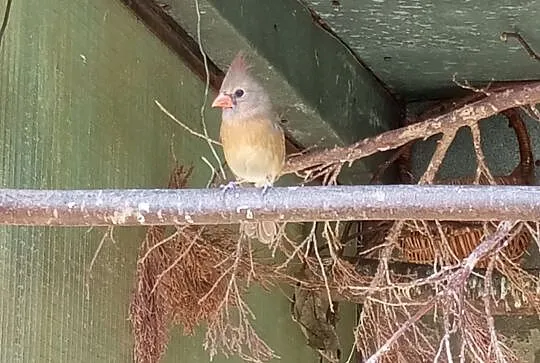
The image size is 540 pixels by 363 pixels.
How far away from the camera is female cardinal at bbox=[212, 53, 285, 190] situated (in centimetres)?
217

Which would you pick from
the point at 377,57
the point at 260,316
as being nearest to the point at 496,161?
the point at 377,57

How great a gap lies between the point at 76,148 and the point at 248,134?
1.04ft

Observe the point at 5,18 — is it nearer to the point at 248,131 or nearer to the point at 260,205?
the point at 248,131

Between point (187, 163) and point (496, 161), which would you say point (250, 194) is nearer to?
point (187, 163)

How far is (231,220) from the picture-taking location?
1526 mm

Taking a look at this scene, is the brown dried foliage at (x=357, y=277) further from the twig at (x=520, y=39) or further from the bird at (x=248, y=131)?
the twig at (x=520, y=39)

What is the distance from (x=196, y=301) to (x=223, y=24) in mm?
583

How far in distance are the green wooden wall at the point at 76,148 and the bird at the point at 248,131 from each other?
0.80ft

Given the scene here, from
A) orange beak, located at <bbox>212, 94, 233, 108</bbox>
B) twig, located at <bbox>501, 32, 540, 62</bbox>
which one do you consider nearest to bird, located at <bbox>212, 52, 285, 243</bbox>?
orange beak, located at <bbox>212, 94, 233, 108</bbox>

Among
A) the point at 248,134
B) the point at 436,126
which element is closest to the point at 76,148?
the point at 248,134

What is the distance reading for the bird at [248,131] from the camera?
2.17 m

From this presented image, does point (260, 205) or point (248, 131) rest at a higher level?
point (248, 131)

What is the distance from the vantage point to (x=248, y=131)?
7.13ft

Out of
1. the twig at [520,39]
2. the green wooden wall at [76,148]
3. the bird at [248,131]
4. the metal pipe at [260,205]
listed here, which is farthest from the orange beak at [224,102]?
the twig at [520,39]
